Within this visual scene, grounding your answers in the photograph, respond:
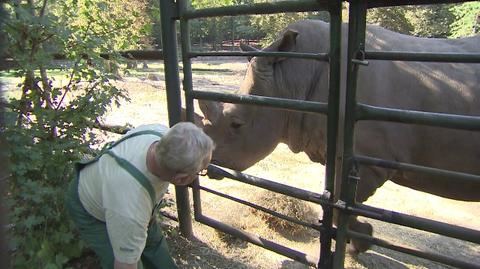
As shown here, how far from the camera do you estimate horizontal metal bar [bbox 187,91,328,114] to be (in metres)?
2.36

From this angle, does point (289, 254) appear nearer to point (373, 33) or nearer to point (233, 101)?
point (233, 101)

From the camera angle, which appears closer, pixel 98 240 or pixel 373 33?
pixel 98 240

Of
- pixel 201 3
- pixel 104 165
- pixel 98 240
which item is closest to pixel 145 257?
pixel 98 240

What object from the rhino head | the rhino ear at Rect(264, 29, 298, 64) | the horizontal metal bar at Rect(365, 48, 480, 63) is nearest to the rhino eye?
the rhino head

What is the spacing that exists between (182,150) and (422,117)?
3.74ft

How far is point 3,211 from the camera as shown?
2.27 ft

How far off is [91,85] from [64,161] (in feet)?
2.05

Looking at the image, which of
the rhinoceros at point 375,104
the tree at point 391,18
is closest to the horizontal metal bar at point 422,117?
the rhinoceros at point 375,104

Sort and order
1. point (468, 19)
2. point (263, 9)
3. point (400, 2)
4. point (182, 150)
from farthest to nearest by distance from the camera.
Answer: point (468, 19) < point (263, 9) < point (400, 2) < point (182, 150)

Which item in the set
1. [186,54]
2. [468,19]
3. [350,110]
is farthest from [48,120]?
[468,19]

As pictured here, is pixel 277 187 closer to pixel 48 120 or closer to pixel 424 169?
pixel 424 169

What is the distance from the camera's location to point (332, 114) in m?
2.31

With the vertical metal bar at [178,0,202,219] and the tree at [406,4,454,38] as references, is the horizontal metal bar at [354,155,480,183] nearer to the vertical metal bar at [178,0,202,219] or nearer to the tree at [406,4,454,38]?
the vertical metal bar at [178,0,202,219]

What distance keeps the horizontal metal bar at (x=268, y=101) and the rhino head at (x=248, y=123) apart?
0.41 metres
